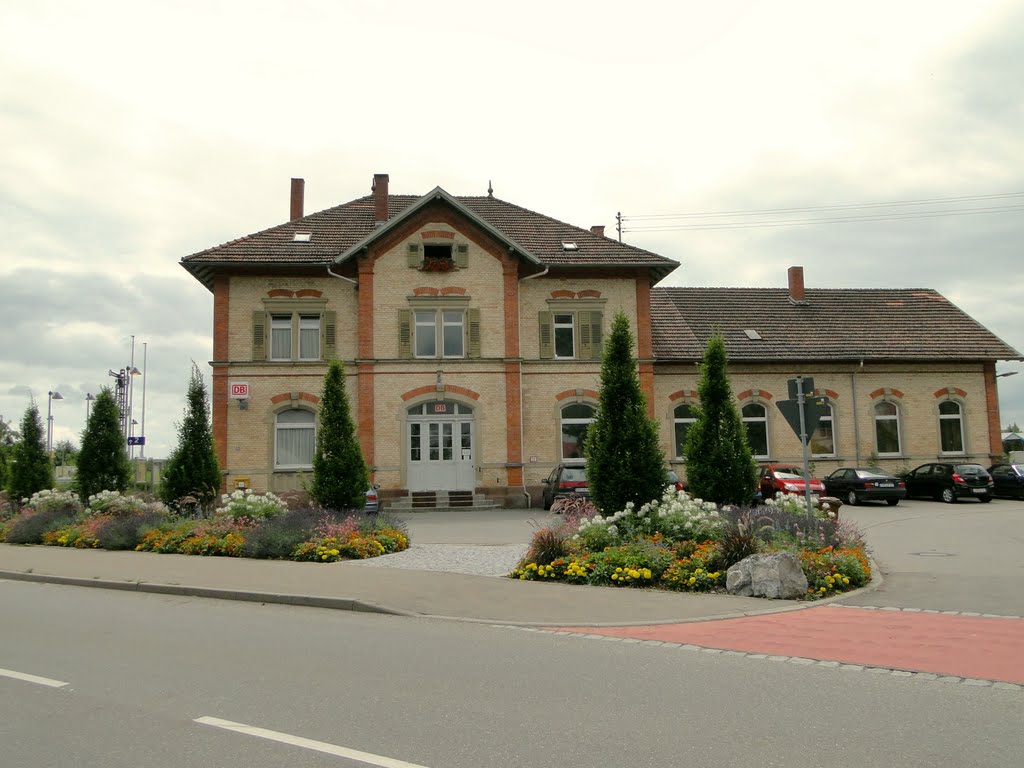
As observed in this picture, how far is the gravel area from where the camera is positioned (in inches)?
502

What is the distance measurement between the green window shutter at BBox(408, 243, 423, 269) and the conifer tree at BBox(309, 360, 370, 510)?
36.3 ft

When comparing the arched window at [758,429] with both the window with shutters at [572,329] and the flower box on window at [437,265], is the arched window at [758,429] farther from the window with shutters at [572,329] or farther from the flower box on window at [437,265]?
the flower box on window at [437,265]

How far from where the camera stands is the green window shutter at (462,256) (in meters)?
27.6

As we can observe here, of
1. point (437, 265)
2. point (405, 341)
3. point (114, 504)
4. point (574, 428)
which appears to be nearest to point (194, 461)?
point (114, 504)

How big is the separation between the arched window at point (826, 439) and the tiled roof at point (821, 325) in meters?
2.38

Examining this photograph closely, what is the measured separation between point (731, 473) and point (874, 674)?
8.39 metres

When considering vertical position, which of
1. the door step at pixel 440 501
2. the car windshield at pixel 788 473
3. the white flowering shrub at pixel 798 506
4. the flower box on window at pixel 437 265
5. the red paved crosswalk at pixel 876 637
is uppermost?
the flower box on window at pixel 437 265

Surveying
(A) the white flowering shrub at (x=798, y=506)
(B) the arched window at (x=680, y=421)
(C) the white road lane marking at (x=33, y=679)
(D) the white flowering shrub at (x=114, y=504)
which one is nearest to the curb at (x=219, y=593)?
(C) the white road lane marking at (x=33, y=679)

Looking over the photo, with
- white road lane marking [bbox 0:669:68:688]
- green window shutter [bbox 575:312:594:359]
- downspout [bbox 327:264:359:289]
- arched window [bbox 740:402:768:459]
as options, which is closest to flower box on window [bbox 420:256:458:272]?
downspout [bbox 327:264:359:289]

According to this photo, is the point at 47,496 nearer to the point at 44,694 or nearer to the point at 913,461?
the point at 44,694

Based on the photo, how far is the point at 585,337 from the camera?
1107 inches

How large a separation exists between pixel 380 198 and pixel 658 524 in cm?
2057

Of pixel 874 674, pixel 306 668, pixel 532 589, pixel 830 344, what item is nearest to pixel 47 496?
pixel 532 589

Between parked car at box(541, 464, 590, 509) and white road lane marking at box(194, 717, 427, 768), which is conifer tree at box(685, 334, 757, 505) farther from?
white road lane marking at box(194, 717, 427, 768)
